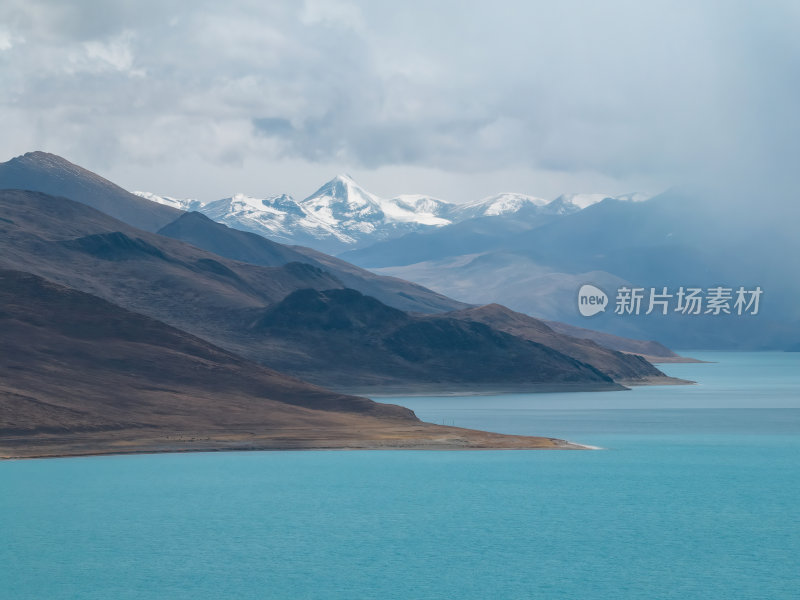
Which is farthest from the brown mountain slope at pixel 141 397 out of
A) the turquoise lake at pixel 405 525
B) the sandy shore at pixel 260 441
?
the turquoise lake at pixel 405 525

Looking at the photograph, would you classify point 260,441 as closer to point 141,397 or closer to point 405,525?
point 141,397

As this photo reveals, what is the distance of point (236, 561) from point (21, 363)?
95.3 m

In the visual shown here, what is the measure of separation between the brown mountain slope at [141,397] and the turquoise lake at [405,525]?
335 inches

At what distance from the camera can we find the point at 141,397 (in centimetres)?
15312

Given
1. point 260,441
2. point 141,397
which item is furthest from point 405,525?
point 141,397

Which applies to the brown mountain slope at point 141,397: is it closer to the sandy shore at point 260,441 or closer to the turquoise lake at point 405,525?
the sandy shore at point 260,441

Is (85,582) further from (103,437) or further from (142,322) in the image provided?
(142,322)

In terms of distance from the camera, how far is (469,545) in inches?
2938

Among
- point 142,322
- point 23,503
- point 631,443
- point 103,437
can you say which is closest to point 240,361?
point 142,322

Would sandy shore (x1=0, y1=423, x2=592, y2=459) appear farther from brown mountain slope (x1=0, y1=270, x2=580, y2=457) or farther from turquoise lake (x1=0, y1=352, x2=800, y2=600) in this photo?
turquoise lake (x1=0, y1=352, x2=800, y2=600)

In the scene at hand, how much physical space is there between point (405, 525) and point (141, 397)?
79.0m

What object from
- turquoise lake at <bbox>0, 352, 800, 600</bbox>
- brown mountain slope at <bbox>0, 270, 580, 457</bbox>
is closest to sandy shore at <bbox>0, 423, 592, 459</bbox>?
brown mountain slope at <bbox>0, 270, 580, 457</bbox>

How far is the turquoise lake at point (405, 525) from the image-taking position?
6412 centimetres

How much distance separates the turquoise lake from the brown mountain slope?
852 cm
